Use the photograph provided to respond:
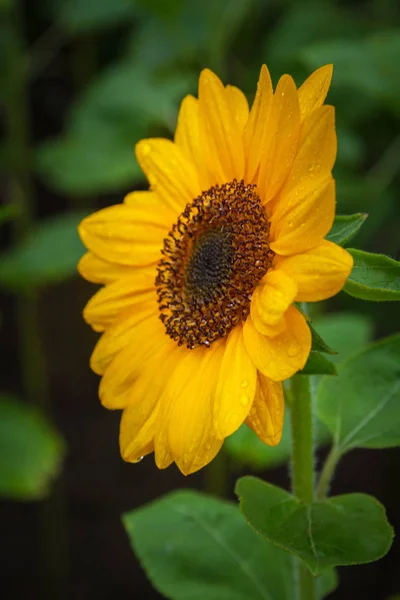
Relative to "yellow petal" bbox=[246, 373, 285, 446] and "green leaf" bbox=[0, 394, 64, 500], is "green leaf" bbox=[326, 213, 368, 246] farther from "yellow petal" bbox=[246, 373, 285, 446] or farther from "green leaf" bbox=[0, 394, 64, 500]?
"green leaf" bbox=[0, 394, 64, 500]

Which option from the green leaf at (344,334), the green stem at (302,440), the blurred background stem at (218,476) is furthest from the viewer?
the blurred background stem at (218,476)

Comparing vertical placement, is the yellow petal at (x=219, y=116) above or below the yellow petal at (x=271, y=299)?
above

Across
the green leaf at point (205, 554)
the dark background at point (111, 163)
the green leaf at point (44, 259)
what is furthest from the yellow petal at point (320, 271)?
the green leaf at point (44, 259)

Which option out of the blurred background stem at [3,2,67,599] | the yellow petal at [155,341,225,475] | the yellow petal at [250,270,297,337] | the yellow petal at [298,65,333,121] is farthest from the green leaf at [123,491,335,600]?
the blurred background stem at [3,2,67,599]

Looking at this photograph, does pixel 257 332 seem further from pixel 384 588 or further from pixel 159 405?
pixel 384 588

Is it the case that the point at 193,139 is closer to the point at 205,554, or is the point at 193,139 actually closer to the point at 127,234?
the point at 127,234

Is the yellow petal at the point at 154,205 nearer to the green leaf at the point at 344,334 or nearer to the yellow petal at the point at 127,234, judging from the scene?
the yellow petal at the point at 127,234

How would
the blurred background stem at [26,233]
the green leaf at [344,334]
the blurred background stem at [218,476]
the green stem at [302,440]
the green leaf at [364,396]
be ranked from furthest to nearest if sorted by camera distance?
the blurred background stem at [26,233], the blurred background stem at [218,476], the green leaf at [344,334], the green leaf at [364,396], the green stem at [302,440]

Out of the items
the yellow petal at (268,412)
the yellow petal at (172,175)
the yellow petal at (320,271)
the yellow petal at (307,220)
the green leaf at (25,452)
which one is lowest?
the green leaf at (25,452)
